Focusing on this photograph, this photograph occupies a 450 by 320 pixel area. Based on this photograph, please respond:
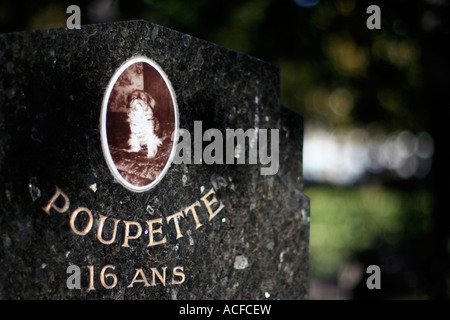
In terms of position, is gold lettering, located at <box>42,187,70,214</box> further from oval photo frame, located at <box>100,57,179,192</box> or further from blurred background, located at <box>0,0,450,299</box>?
blurred background, located at <box>0,0,450,299</box>

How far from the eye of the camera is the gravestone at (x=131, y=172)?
6.73 feet

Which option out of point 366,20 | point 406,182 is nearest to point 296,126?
point 366,20

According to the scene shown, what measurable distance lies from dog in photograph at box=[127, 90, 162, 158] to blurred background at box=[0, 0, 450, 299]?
97.9 inches

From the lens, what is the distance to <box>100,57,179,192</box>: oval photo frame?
7.23 feet

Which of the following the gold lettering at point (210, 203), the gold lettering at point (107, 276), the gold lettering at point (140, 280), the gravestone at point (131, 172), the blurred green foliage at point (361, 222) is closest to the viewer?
the gravestone at point (131, 172)

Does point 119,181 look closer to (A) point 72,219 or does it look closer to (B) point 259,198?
(A) point 72,219

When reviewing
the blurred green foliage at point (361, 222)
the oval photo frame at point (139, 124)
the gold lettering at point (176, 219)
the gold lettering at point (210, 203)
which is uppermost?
the oval photo frame at point (139, 124)

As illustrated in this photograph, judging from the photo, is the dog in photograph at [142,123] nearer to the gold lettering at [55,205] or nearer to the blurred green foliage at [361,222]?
the gold lettering at [55,205]

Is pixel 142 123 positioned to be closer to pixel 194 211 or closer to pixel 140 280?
pixel 194 211

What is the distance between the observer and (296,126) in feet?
10.5

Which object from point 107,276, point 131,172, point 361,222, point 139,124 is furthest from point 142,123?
point 361,222

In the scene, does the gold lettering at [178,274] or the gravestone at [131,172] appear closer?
the gravestone at [131,172]

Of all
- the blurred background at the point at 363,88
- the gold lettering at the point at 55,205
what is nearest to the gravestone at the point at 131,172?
the gold lettering at the point at 55,205

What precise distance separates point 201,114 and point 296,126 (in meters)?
0.80
